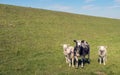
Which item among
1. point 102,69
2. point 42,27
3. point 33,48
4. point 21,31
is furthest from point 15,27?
point 102,69

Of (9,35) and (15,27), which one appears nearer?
(9,35)

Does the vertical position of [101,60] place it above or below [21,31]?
below

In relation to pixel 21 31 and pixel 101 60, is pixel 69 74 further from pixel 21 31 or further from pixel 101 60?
pixel 21 31

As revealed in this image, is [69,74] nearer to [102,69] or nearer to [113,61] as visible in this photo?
[102,69]

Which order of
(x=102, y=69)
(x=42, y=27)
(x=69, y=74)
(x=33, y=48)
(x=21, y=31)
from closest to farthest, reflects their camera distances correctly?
1. (x=69, y=74)
2. (x=102, y=69)
3. (x=33, y=48)
4. (x=21, y=31)
5. (x=42, y=27)

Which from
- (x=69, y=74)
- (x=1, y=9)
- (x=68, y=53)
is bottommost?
(x=69, y=74)

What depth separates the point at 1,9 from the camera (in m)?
54.5

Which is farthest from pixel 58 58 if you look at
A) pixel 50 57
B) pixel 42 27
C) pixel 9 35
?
pixel 42 27

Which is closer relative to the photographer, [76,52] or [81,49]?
[76,52]

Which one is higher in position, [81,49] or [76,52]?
[81,49]

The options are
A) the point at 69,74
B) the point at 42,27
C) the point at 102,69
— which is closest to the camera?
the point at 69,74

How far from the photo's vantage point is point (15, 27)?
4025 cm

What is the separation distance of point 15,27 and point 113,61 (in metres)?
22.2

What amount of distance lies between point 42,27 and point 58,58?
72.8 ft
